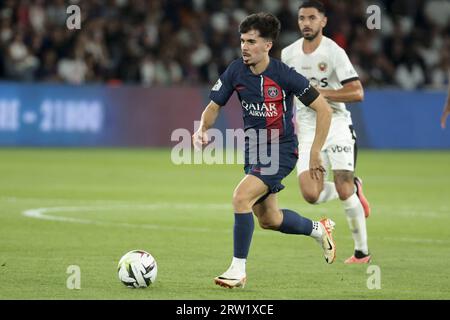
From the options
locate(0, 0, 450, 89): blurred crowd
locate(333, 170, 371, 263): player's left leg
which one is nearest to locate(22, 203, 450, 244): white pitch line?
locate(333, 170, 371, 263): player's left leg

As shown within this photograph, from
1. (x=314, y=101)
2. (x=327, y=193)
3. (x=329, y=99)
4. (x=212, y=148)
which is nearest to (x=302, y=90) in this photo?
(x=314, y=101)

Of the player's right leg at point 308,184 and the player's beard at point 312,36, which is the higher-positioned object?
the player's beard at point 312,36

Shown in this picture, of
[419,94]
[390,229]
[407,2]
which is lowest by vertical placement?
[390,229]

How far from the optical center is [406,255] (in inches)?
414

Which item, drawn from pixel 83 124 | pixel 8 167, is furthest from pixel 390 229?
pixel 83 124

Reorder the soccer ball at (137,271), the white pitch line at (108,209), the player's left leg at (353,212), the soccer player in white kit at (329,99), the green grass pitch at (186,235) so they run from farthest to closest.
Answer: the white pitch line at (108,209), the soccer player in white kit at (329,99), the player's left leg at (353,212), the green grass pitch at (186,235), the soccer ball at (137,271)

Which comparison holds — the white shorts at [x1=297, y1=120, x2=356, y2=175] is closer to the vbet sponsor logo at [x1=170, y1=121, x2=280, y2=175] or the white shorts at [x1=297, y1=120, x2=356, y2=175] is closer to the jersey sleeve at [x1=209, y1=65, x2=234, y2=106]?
the jersey sleeve at [x1=209, y1=65, x2=234, y2=106]

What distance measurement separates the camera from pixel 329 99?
34.1 ft

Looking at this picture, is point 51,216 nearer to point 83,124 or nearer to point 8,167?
point 8,167

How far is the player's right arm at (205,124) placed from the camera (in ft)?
28.5

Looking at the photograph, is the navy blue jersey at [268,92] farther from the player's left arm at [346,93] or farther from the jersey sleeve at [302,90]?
the player's left arm at [346,93]

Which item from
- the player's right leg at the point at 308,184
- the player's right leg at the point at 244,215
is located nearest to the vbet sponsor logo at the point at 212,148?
the player's right leg at the point at 308,184

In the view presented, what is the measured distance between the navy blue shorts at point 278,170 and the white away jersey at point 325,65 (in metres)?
1.78
